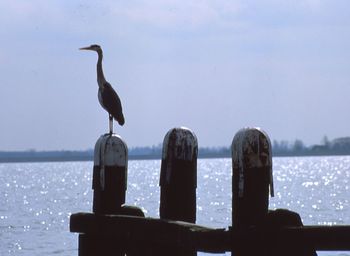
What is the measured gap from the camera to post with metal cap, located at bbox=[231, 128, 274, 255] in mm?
8453

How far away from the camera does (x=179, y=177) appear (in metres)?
9.38

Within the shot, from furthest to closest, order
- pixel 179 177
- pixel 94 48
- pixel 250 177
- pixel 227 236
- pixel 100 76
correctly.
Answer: pixel 94 48
pixel 100 76
pixel 179 177
pixel 250 177
pixel 227 236

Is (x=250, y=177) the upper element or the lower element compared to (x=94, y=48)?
lower

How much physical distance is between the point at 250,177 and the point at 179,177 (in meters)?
0.98

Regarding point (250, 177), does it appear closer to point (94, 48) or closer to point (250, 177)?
point (250, 177)

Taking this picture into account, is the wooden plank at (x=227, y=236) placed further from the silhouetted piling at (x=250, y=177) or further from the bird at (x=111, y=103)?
the bird at (x=111, y=103)

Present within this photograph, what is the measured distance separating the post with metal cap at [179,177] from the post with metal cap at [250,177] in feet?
2.65

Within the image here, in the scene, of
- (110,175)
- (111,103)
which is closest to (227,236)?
(110,175)

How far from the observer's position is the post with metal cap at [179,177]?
9391 mm

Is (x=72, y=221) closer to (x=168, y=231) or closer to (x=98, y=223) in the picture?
(x=98, y=223)

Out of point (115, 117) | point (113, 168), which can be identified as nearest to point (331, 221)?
point (115, 117)

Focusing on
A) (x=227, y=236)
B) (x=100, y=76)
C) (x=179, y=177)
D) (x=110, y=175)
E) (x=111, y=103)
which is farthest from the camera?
(x=100, y=76)

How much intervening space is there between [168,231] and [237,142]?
2.81ft

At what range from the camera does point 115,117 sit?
602 inches
